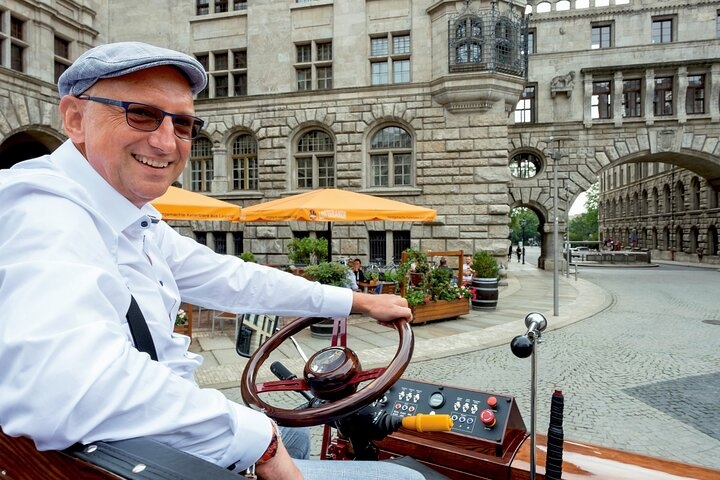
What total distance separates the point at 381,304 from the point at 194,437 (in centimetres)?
98

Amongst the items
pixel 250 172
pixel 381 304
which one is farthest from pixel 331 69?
pixel 381 304

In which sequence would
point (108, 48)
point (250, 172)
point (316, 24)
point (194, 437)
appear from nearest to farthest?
1. point (194, 437)
2. point (108, 48)
3. point (316, 24)
4. point (250, 172)

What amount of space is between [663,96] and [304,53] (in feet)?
66.0

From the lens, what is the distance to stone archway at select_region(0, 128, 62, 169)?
1617cm

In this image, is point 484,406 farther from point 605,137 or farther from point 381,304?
point 605,137

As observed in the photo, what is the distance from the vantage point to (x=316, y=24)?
1711cm

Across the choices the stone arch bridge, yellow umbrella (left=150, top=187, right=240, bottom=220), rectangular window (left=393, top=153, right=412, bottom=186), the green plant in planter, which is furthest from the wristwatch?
the stone arch bridge

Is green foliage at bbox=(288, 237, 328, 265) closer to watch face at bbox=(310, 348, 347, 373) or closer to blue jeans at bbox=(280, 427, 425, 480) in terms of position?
watch face at bbox=(310, 348, 347, 373)

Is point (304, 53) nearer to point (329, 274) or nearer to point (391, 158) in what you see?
point (391, 158)

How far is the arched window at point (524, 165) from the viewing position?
25.1m

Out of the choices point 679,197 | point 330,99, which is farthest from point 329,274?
point 679,197

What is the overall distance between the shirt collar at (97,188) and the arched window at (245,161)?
57.0 ft

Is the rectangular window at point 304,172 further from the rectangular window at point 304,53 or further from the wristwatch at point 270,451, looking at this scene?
the wristwatch at point 270,451

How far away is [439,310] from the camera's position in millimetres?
9250
